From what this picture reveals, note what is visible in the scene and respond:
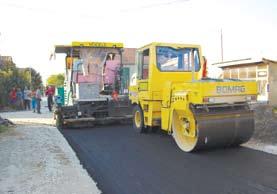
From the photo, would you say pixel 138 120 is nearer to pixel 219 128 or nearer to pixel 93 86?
pixel 93 86

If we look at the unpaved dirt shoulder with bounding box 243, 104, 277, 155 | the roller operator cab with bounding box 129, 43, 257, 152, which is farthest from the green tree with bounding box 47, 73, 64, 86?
the unpaved dirt shoulder with bounding box 243, 104, 277, 155

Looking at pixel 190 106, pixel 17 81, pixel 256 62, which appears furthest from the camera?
pixel 17 81

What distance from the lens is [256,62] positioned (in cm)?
2561

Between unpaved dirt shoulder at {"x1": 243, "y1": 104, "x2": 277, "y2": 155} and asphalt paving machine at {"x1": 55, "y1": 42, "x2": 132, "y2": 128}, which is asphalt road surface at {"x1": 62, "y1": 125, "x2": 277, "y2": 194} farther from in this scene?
asphalt paving machine at {"x1": 55, "y1": 42, "x2": 132, "y2": 128}

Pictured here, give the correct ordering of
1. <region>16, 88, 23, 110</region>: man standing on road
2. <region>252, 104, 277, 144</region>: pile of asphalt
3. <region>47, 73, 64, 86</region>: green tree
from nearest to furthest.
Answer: <region>252, 104, 277, 144</region>: pile of asphalt → <region>16, 88, 23, 110</region>: man standing on road → <region>47, 73, 64, 86</region>: green tree

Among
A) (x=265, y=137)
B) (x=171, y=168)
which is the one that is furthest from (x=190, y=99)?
(x=265, y=137)

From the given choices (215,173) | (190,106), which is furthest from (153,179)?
(190,106)

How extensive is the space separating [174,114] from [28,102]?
19336 millimetres

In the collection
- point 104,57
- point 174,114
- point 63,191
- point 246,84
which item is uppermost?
point 104,57

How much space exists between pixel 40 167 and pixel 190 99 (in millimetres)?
3214

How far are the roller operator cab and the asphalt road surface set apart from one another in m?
0.39

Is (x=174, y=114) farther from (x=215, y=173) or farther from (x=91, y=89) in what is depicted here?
(x=91, y=89)

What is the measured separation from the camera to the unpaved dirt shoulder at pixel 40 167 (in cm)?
560

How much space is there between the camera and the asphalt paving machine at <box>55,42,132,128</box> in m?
12.5
